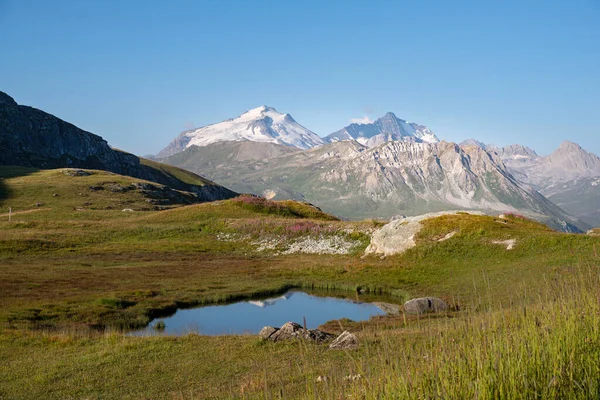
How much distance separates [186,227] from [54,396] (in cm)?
6908

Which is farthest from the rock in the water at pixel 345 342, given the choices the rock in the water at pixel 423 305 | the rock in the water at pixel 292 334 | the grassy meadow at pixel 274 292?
the rock in the water at pixel 423 305

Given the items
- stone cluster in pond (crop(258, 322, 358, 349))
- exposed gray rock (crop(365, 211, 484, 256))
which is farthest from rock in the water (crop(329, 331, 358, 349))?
exposed gray rock (crop(365, 211, 484, 256))

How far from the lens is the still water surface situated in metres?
35.3

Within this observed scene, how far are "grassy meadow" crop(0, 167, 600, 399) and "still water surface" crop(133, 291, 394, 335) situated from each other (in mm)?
2043

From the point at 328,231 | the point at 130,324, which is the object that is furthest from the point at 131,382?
the point at 328,231

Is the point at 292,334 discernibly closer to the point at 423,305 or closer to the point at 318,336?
the point at 318,336

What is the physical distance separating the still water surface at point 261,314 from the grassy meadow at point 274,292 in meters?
2.04

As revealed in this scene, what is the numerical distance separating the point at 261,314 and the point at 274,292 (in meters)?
7.06

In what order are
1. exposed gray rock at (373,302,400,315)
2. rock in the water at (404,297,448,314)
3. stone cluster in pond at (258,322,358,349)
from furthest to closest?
exposed gray rock at (373,302,400,315) < rock in the water at (404,297,448,314) < stone cluster in pond at (258,322,358,349)

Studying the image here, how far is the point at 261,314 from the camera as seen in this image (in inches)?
1598

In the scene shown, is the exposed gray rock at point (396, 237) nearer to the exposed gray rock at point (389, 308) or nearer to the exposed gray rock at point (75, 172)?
the exposed gray rock at point (389, 308)

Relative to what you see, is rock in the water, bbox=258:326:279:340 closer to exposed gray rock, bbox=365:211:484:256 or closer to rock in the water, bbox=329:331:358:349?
rock in the water, bbox=329:331:358:349

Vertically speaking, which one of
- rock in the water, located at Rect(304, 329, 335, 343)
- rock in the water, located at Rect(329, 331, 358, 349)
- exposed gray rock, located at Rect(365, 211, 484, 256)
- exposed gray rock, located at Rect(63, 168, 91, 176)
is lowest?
rock in the water, located at Rect(304, 329, 335, 343)

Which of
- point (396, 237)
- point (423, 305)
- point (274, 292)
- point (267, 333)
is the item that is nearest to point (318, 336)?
point (267, 333)
